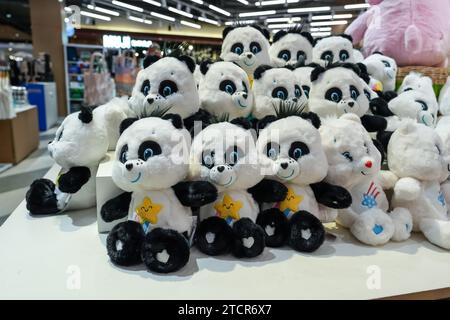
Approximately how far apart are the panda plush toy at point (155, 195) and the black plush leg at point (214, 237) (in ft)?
0.16

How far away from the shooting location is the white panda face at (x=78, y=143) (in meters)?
1.31

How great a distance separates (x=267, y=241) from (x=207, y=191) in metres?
0.26

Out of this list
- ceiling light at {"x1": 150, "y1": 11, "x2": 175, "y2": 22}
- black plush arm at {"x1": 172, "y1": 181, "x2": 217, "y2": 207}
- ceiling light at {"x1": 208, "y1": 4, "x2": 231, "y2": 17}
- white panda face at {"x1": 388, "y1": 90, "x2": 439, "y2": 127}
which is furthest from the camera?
ceiling light at {"x1": 150, "y1": 11, "x2": 175, "y2": 22}

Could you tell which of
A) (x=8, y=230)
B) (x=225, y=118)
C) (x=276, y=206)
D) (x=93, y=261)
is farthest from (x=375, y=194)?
(x=8, y=230)

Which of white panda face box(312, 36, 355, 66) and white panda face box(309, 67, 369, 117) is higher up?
white panda face box(312, 36, 355, 66)

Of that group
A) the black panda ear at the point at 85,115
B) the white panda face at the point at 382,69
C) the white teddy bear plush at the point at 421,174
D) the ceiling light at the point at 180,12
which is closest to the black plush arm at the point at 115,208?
the black panda ear at the point at 85,115

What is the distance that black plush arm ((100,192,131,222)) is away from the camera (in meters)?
1.14

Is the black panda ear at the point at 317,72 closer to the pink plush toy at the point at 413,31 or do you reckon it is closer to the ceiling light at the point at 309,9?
the pink plush toy at the point at 413,31

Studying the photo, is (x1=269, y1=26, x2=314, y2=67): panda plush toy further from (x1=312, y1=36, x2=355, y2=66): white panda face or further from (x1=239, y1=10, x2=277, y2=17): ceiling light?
(x1=239, y1=10, x2=277, y2=17): ceiling light

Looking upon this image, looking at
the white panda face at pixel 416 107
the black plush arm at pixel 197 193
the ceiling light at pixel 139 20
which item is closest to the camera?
the black plush arm at pixel 197 193

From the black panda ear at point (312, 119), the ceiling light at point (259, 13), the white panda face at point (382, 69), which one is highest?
the ceiling light at point (259, 13)

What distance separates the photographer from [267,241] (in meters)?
1.16

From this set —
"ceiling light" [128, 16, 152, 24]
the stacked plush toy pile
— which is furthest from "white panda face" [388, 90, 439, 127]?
"ceiling light" [128, 16, 152, 24]
